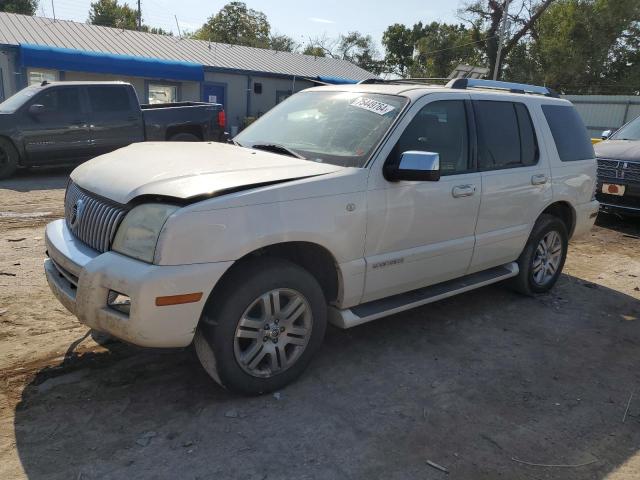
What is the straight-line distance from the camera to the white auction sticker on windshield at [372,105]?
392 cm

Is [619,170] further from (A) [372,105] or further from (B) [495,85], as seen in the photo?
(A) [372,105]

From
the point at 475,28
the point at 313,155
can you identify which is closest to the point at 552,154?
the point at 313,155

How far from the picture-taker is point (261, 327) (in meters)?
3.21

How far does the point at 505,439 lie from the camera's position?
312 cm

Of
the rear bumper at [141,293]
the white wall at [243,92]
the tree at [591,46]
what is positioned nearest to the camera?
the rear bumper at [141,293]

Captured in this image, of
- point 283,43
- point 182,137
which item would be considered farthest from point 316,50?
point 182,137

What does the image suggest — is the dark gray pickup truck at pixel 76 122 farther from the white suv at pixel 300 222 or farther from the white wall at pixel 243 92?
the white wall at pixel 243 92

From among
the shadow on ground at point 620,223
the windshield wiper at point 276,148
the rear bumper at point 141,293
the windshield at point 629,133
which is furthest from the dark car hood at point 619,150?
the rear bumper at point 141,293

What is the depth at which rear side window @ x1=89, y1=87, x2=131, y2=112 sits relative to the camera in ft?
36.8

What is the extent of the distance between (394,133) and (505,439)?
2.04m

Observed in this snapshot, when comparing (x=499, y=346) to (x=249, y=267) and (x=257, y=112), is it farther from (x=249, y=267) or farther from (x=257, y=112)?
(x=257, y=112)

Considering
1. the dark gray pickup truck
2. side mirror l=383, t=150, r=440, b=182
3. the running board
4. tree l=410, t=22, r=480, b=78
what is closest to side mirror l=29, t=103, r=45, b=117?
the dark gray pickup truck

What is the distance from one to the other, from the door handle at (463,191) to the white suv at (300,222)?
1 cm

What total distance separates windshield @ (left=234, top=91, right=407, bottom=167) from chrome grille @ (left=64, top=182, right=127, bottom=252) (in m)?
1.32
